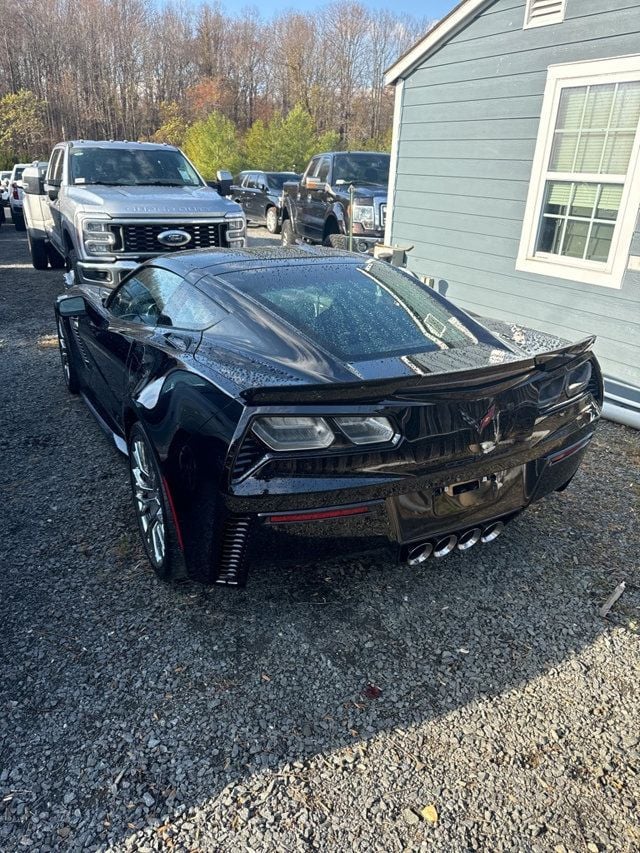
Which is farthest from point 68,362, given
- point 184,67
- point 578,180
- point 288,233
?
point 184,67

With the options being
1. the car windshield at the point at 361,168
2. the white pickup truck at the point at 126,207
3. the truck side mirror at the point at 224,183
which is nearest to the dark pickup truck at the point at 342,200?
the car windshield at the point at 361,168

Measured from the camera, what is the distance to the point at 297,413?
2074 mm

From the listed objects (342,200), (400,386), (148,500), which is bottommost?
(148,500)

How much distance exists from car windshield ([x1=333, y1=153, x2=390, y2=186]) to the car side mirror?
27.4ft

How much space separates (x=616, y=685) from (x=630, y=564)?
88 cm

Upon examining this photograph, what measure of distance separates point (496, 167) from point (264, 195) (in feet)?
39.5

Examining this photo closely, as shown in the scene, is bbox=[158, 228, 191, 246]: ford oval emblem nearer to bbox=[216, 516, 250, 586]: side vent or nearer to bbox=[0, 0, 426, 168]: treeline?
bbox=[216, 516, 250, 586]: side vent

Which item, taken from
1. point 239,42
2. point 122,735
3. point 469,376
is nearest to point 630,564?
point 469,376

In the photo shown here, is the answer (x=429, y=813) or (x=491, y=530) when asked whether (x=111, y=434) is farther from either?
(x=429, y=813)

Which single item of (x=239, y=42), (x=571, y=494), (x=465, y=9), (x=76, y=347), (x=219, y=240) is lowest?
(x=571, y=494)

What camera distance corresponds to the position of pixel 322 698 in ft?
7.14

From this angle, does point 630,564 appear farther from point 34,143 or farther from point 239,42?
point 239,42

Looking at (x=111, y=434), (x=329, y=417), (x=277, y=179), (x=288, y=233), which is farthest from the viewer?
(x=277, y=179)

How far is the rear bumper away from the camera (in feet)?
7.05
